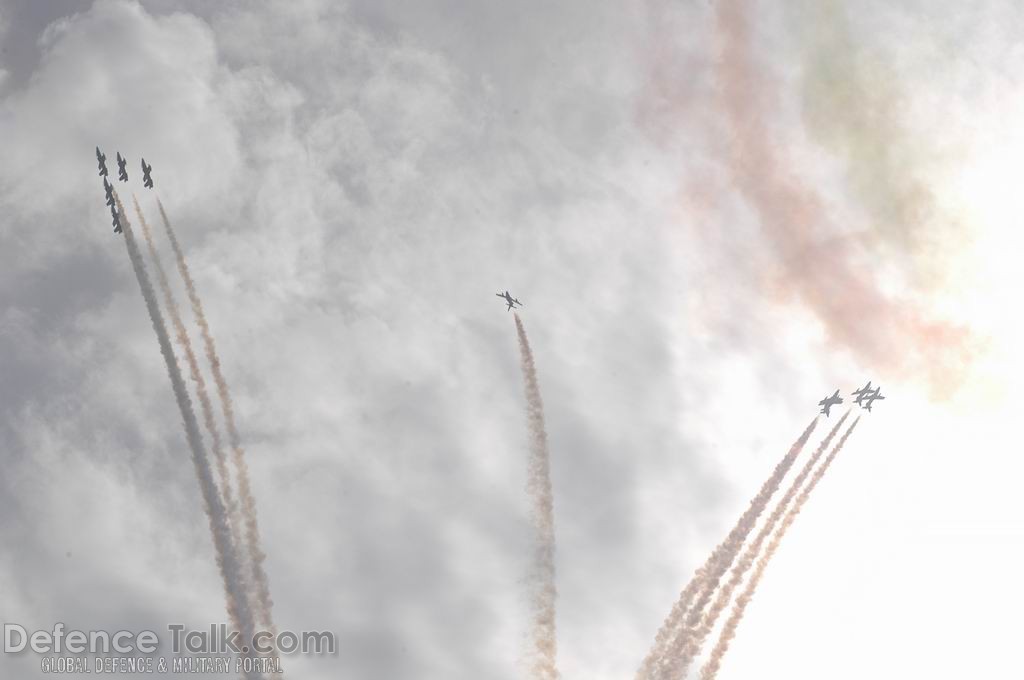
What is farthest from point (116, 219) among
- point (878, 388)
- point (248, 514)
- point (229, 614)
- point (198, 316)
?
point (878, 388)

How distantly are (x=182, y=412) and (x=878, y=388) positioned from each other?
9289cm

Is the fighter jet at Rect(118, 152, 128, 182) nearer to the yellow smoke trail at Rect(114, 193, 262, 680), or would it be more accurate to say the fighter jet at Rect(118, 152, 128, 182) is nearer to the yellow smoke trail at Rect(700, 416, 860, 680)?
the yellow smoke trail at Rect(114, 193, 262, 680)

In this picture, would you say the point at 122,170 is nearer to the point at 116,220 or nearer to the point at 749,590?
the point at 116,220

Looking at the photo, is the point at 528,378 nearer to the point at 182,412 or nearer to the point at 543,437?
the point at 543,437

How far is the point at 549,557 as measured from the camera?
121125 mm

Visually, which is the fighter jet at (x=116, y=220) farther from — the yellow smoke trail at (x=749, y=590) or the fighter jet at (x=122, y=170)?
the yellow smoke trail at (x=749, y=590)

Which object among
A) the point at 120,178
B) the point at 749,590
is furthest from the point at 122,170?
the point at 749,590

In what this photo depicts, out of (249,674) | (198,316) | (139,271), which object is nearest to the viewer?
(249,674)

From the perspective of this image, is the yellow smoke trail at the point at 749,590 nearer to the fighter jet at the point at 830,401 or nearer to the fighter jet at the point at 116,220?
the fighter jet at the point at 830,401

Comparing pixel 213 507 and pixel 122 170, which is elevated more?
pixel 122 170

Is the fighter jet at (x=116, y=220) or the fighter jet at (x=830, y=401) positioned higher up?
the fighter jet at (x=116, y=220)

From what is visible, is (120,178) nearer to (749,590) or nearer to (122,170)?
(122,170)

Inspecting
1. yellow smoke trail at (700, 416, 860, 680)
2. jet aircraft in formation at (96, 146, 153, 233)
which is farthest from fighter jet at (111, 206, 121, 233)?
yellow smoke trail at (700, 416, 860, 680)

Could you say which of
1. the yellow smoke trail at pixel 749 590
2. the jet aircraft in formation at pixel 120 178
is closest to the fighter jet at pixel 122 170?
the jet aircraft in formation at pixel 120 178
